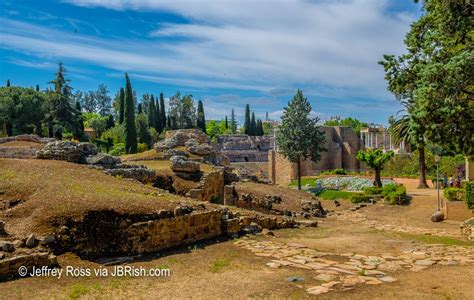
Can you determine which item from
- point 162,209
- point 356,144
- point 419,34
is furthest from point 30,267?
point 356,144

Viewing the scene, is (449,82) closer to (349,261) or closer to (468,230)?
(349,261)

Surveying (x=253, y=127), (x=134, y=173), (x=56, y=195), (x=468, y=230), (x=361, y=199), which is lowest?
(x=468, y=230)

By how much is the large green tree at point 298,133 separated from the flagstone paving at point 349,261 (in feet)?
81.1

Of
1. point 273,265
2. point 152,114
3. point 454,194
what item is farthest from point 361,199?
point 152,114

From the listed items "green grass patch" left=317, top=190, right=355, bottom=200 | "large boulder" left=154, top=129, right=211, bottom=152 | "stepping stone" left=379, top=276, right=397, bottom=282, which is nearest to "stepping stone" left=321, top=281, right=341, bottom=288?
"stepping stone" left=379, top=276, right=397, bottom=282

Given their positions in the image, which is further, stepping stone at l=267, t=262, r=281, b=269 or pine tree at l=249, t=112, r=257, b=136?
pine tree at l=249, t=112, r=257, b=136

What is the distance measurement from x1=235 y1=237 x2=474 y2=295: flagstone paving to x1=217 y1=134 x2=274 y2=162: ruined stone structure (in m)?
67.6

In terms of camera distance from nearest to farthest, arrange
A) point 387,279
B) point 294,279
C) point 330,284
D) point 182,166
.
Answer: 1. point 330,284
2. point 294,279
3. point 387,279
4. point 182,166

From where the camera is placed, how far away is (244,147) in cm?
8450

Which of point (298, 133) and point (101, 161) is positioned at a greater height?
point (298, 133)

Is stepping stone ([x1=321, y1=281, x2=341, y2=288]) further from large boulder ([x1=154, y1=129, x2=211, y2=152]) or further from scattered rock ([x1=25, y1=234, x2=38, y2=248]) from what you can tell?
large boulder ([x1=154, y1=129, x2=211, y2=152])

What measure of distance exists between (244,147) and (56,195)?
73861 millimetres

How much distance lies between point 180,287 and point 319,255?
438cm

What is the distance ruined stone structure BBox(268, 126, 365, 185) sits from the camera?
49.4 metres
